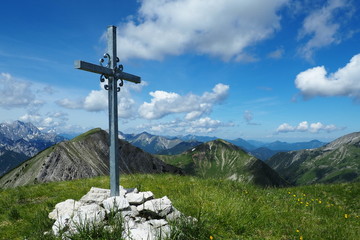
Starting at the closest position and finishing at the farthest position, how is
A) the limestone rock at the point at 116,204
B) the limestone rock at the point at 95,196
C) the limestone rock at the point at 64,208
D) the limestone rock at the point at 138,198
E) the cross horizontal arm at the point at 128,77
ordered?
the limestone rock at the point at 116,204, the limestone rock at the point at 64,208, the limestone rock at the point at 138,198, the limestone rock at the point at 95,196, the cross horizontal arm at the point at 128,77

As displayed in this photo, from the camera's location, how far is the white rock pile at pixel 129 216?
7.48 metres

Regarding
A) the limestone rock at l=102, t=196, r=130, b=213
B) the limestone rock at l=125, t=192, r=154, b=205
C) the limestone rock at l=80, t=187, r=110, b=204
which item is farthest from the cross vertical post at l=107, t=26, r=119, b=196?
the limestone rock at l=102, t=196, r=130, b=213

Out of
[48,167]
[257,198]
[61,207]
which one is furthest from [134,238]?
[48,167]

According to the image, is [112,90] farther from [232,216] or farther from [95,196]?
[232,216]

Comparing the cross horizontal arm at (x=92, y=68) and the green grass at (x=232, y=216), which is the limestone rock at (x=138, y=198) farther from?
the cross horizontal arm at (x=92, y=68)

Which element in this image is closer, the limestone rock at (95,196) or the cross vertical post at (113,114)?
the limestone rock at (95,196)

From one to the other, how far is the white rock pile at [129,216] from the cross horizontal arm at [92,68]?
187 inches

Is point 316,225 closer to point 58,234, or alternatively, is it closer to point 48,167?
point 58,234

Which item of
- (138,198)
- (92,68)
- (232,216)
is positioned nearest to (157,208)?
(138,198)

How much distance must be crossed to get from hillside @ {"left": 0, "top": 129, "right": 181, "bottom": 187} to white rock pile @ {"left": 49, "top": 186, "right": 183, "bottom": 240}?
3870 inches

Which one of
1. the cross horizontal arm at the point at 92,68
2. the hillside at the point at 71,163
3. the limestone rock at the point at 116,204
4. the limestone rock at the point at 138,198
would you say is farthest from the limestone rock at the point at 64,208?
the hillside at the point at 71,163

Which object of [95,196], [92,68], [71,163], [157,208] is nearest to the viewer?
[157,208]

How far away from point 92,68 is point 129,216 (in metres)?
5.54

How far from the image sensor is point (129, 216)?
8641mm
